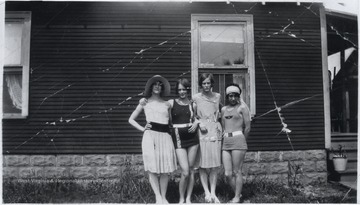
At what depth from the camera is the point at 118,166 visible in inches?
257

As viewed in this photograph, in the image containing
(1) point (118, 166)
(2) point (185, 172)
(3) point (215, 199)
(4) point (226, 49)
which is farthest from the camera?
(4) point (226, 49)

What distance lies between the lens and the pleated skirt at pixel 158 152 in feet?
14.9

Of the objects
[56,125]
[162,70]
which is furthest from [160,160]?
[56,125]

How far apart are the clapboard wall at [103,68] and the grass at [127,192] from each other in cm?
74

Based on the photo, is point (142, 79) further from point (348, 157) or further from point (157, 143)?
point (348, 157)

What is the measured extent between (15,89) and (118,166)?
2.47 metres

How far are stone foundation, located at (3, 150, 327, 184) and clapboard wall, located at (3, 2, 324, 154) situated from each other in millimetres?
145

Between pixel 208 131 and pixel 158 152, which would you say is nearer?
pixel 158 152

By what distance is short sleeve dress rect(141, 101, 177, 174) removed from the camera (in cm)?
457

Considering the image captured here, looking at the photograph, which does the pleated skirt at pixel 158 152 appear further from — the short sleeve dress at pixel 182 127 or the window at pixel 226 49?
the window at pixel 226 49

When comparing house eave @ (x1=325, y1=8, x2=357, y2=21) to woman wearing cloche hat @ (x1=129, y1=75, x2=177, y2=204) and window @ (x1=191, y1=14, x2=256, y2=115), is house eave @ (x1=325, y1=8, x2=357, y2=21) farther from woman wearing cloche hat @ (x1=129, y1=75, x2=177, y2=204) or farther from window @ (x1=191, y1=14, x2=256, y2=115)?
woman wearing cloche hat @ (x1=129, y1=75, x2=177, y2=204)

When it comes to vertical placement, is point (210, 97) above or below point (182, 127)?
above

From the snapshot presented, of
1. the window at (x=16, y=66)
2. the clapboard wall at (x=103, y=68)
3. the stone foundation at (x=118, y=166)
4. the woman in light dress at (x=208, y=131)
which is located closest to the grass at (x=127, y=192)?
the stone foundation at (x=118, y=166)

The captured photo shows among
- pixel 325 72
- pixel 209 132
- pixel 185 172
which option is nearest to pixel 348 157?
pixel 325 72
